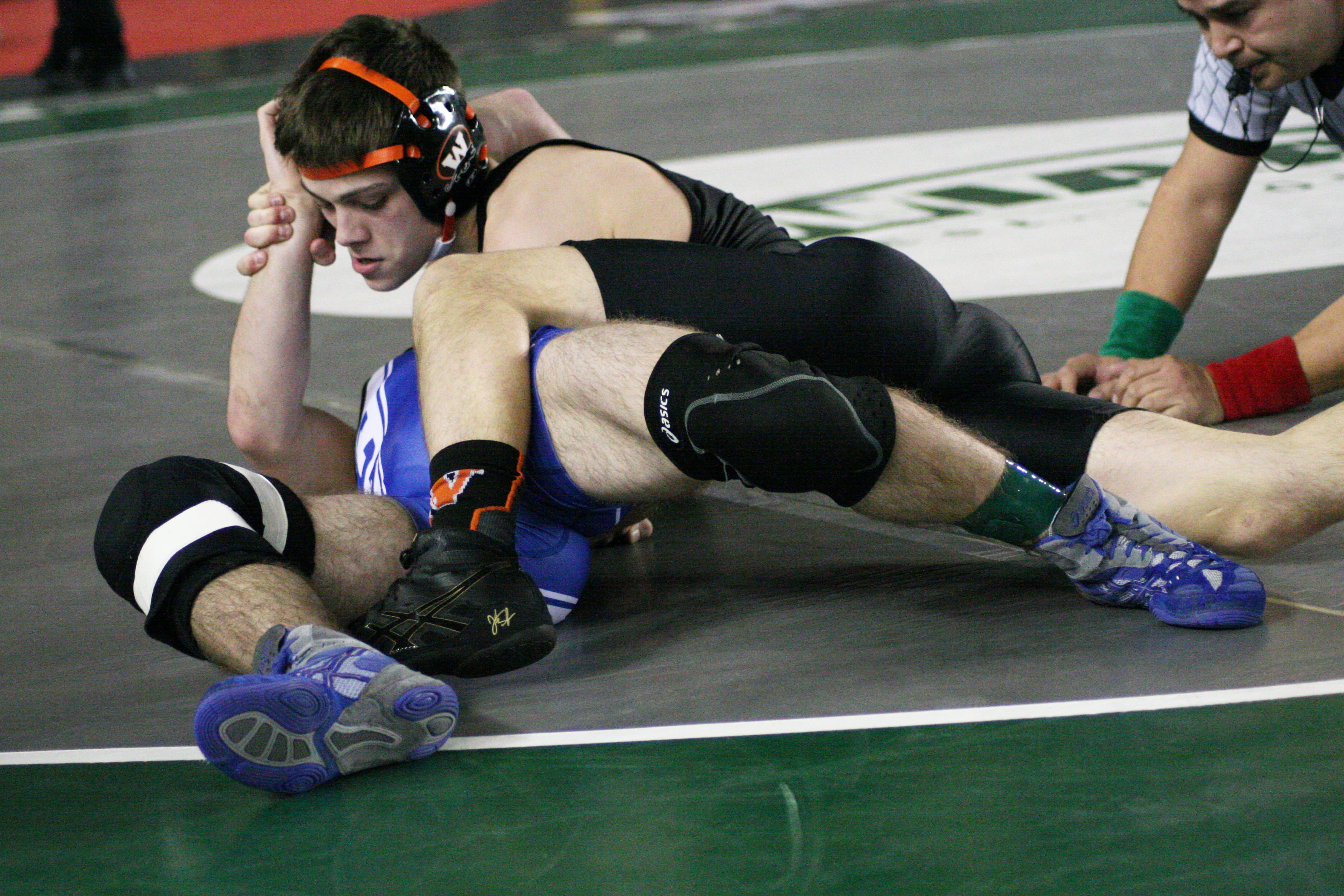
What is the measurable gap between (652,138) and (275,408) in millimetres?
4726

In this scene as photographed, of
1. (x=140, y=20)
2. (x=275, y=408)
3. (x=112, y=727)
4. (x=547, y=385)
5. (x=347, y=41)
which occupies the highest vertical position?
(x=347, y=41)

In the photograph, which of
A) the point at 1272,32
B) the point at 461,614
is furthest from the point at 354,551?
the point at 1272,32

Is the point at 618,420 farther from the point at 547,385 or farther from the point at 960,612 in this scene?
the point at 960,612

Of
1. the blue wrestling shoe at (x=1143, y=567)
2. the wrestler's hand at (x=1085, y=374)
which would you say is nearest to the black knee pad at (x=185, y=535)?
the blue wrestling shoe at (x=1143, y=567)

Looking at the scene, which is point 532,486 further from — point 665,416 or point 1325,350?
point 1325,350

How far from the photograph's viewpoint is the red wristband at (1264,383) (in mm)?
3160

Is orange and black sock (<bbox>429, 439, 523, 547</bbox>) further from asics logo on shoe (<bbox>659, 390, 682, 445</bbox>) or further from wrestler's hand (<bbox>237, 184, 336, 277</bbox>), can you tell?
wrestler's hand (<bbox>237, 184, 336, 277</bbox>)

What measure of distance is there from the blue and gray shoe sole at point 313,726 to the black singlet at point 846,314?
753 millimetres

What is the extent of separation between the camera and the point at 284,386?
2.68m

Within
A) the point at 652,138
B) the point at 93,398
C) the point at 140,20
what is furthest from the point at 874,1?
the point at 93,398

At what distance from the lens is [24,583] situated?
9.04ft

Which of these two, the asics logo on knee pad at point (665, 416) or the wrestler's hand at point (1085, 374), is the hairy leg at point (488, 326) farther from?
the wrestler's hand at point (1085, 374)

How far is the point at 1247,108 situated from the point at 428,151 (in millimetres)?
1542

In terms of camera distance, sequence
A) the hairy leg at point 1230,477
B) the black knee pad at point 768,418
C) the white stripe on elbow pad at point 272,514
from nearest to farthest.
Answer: the black knee pad at point 768,418 → the white stripe on elbow pad at point 272,514 → the hairy leg at point 1230,477
